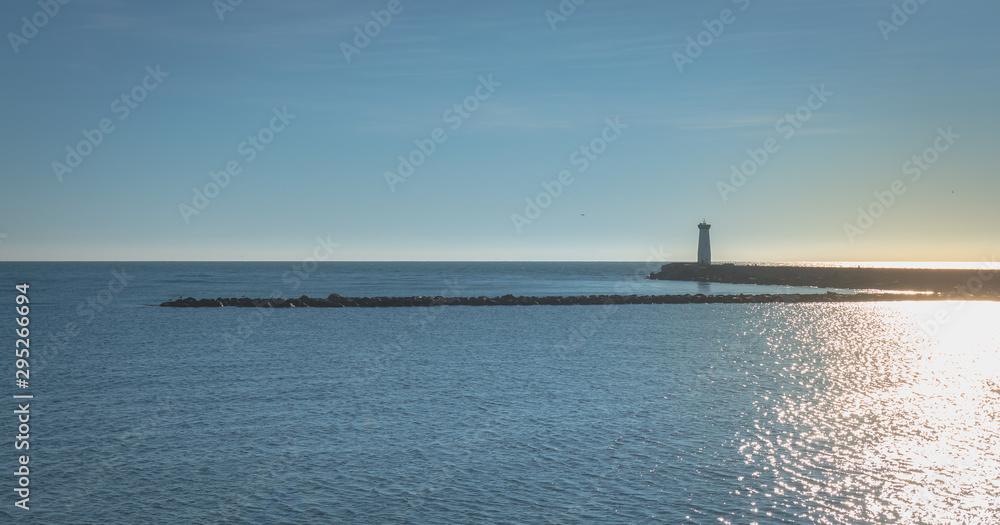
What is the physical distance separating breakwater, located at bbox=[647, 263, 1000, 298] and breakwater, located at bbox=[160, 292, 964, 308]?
24.9ft

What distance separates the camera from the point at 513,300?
77.1 meters

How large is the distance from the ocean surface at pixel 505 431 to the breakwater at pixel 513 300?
1036 inches

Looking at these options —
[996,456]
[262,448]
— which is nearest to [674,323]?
[996,456]

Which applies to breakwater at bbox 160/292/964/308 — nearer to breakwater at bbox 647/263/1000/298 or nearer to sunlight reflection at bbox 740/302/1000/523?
breakwater at bbox 647/263/1000/298

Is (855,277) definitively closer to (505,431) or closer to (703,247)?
(703,247)

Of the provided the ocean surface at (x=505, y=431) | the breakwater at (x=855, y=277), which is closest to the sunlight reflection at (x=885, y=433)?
the ocean surface at (x=505, y=431)

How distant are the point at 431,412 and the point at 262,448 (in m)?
5.78

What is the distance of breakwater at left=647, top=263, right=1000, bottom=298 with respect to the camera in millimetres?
88375

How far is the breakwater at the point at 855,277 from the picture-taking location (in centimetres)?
8838

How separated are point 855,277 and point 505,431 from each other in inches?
3750

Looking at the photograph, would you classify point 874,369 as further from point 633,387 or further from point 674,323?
point 674,323

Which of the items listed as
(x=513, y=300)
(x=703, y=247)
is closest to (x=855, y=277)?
(x=703, y=247)

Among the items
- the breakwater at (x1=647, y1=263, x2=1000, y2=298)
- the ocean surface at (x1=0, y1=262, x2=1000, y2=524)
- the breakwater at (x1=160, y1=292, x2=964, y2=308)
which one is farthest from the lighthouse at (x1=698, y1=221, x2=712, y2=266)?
the ocean surface at (x1=0, y1=262, x2=1000, y2=524)

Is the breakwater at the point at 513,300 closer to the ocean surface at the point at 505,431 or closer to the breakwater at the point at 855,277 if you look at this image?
the breakwater at the point at 855,277
